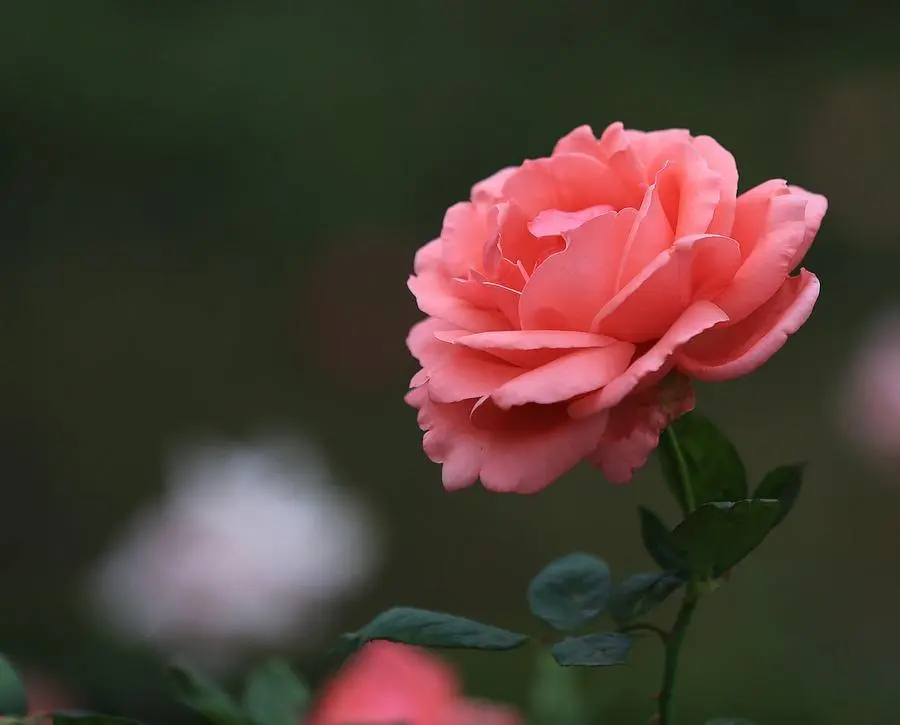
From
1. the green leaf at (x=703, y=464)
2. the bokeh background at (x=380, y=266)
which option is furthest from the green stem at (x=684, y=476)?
the bokeh background at (x=380, y=266)

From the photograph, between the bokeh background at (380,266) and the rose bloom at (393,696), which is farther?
the bokeh background at (380,266)

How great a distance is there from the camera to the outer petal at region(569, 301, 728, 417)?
1.04ft

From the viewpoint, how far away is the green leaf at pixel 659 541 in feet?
1.19

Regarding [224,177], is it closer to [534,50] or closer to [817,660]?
[534,50]

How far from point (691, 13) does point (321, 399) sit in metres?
0.94

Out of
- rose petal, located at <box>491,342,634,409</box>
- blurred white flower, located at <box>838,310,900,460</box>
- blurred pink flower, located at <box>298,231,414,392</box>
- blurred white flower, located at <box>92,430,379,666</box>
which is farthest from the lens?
blurred pink flower, located at <box>298,231,414,392</box>

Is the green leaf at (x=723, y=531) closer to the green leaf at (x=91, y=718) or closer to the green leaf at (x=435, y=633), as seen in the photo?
the green leaf at (x=435, y=633)

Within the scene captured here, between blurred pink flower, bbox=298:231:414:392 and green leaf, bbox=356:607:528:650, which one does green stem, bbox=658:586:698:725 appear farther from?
blurred pink flower, bbox=298:231:414:392

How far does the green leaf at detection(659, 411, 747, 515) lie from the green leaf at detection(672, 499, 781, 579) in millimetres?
29

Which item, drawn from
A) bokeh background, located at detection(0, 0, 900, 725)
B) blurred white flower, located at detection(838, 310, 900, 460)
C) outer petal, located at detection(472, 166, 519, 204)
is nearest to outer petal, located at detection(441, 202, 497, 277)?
outer petal, located at detection(472, 166, 519, 204)

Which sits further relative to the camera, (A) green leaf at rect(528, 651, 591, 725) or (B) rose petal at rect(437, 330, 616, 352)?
(A) green leaf at rect(528, 651, 591, 725)

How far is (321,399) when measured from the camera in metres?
1.56

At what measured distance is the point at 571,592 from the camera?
0.39m

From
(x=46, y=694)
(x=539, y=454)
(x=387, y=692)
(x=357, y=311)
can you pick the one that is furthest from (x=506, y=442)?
(x=357, y=311)
